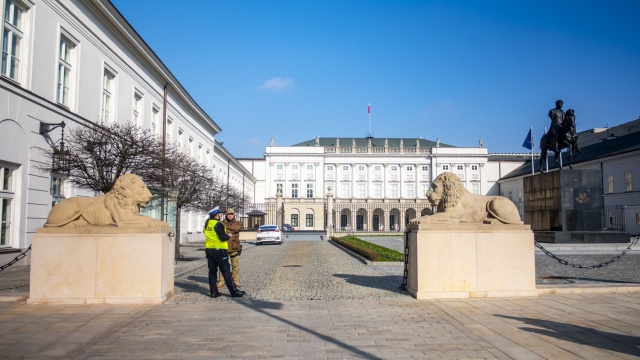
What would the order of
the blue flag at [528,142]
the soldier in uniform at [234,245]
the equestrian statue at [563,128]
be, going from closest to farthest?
the soldier in uniform at [234,245]
the equestrian statue at [563,128]
the blue flag at [528,142]

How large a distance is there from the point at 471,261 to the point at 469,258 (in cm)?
7

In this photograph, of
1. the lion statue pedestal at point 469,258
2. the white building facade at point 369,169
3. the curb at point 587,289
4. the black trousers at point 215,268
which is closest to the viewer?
the lion statue pedestal at point 469,258

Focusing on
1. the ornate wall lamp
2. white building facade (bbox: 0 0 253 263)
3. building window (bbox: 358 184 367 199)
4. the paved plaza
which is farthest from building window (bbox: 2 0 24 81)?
building window (bbox: 358 184 367 199)

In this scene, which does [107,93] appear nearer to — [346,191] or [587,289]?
[587,289]

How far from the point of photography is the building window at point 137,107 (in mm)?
27845

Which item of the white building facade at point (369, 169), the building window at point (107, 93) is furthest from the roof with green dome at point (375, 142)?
the building window at point (107, 93)

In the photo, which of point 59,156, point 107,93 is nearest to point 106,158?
point 59,156

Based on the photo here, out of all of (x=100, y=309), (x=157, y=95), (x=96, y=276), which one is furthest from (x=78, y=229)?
(x=157, y=95)

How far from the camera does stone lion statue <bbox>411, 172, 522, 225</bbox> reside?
980cm

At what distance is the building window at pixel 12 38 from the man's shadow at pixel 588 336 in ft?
52.6

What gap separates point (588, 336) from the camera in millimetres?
6297

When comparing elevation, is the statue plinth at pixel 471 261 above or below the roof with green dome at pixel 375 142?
below

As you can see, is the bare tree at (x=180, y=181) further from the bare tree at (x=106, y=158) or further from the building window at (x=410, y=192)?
the building window at (x=410, y=192)

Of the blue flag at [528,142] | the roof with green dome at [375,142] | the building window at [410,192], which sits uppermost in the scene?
the roof with green dome at [375,142]
